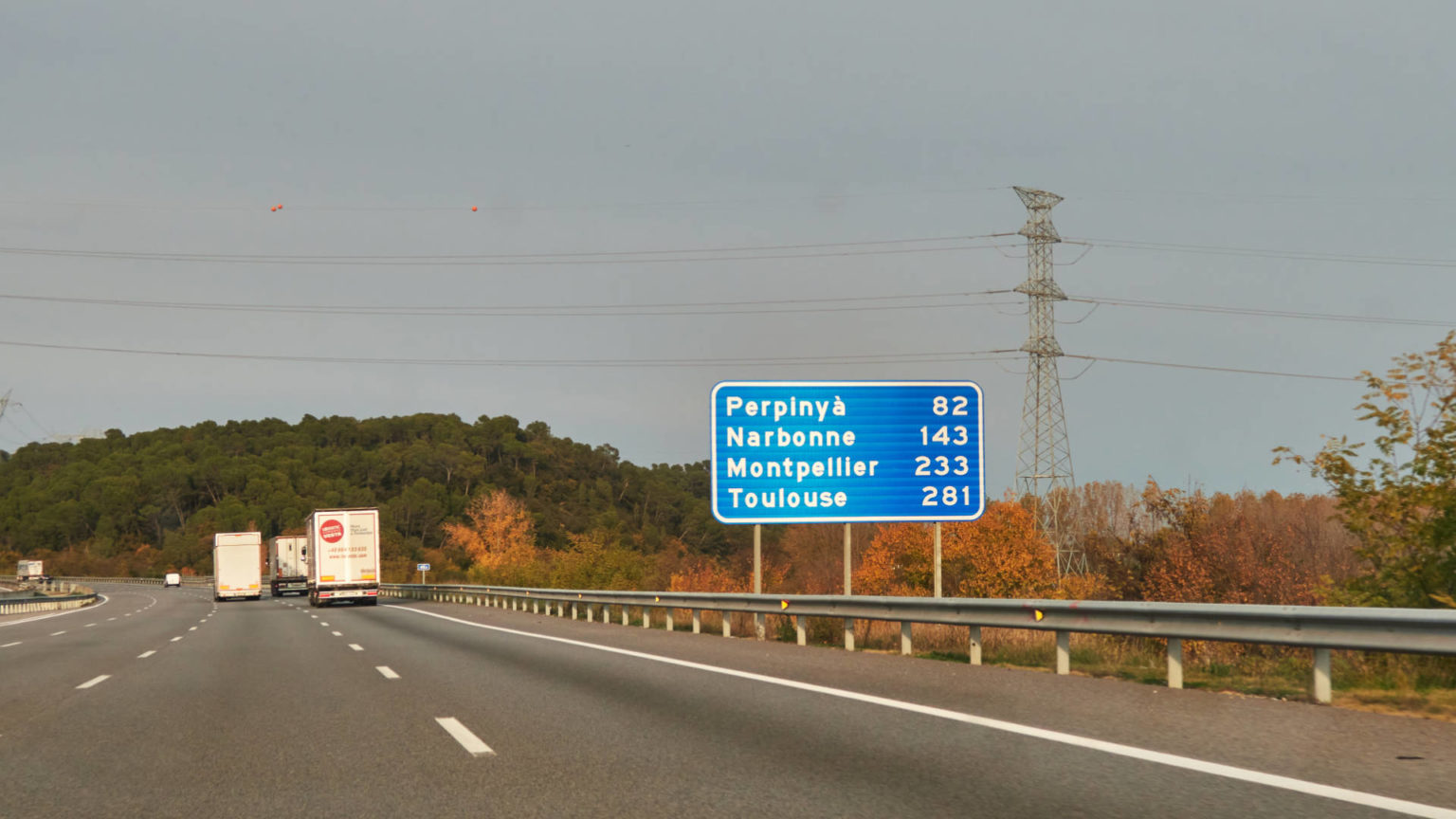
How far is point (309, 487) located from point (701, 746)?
546 ft

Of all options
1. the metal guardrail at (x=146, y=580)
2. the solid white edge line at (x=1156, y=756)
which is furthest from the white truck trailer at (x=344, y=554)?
the metal guardrail at (x=146, y=580)

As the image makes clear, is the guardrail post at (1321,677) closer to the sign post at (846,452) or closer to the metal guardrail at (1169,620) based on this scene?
the metal guardrail at (1169,620)

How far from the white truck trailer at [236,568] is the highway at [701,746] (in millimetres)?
57146

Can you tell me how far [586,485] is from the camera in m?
154

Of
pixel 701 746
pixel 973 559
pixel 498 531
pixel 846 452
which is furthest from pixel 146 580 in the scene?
pixel 701 746

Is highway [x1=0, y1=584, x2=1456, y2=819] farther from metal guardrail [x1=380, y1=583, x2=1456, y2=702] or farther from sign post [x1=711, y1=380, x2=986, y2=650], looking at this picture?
sign post [x1=711, y1=380, x2=986, y2=650]

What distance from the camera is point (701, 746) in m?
8.70

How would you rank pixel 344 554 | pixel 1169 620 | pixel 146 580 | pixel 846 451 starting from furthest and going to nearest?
pixel 146 580 → pixel 344 554 → pixel 846 451 → pixel 1169 620

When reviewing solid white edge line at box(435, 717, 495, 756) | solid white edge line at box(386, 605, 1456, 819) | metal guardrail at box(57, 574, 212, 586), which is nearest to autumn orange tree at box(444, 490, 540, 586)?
metal guardrail at box(57, 574, 212, 586)

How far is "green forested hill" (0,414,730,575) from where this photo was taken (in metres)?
146

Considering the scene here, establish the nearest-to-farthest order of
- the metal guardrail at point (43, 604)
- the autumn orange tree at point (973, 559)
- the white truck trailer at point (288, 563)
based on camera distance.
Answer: the metal guardrail at point (43, 604) → the white truck trailer at point (288, 563) → the autumn orange tree at point (973, 559)

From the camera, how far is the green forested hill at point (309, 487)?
480ft

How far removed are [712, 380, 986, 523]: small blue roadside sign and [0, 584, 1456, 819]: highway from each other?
246 inches

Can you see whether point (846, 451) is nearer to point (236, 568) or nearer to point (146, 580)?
point (236, 568)
